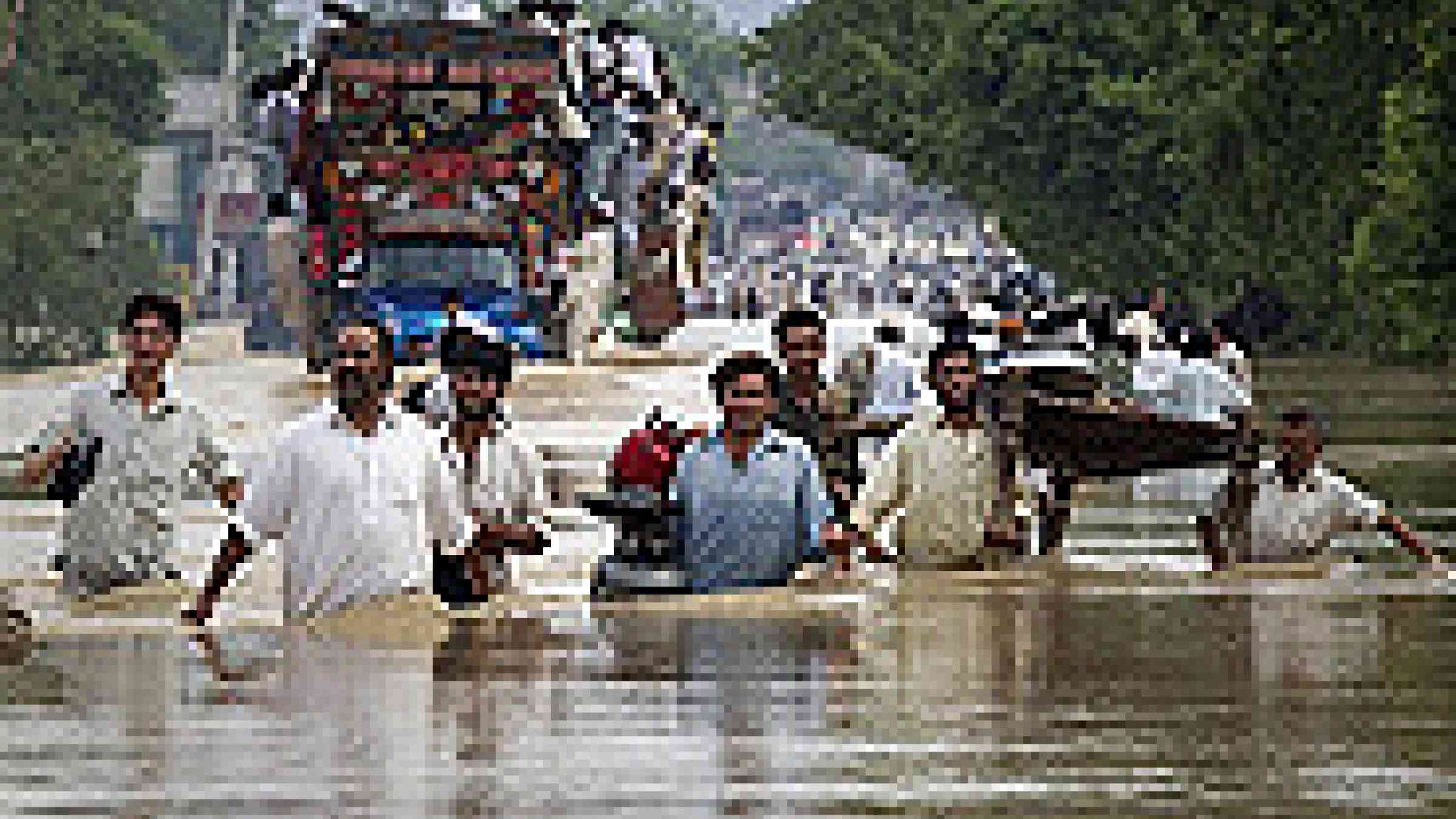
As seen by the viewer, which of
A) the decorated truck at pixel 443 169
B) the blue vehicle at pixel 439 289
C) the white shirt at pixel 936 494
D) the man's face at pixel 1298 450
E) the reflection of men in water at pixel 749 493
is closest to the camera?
the reflection of men in water at pixel 749 493

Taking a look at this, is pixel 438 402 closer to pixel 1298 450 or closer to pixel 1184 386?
pixel 1298 450

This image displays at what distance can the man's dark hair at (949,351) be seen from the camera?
79.5 ft

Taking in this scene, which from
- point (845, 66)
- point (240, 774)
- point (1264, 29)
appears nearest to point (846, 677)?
point (240, 774)

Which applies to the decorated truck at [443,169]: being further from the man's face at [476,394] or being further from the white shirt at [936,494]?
the man's face at [476,394]

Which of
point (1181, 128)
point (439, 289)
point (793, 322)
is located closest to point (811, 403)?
point (793, 322)

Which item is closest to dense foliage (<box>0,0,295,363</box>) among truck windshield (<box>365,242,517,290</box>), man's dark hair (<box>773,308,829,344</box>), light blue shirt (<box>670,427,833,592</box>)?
truck windshield (<box>365,242,517,290</box>)

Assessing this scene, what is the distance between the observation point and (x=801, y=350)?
81.9ft

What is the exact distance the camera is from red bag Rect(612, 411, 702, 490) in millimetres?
22391

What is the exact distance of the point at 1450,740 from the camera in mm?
17516

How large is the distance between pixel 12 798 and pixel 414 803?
4.03 ft

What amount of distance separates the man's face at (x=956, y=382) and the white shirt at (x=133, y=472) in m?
3.37

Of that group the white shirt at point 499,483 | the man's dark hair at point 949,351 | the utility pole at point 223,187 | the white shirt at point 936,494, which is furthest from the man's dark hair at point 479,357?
the utility pole at point 223,187

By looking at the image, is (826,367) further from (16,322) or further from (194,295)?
(194,295)

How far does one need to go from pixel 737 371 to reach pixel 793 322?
123 inches
